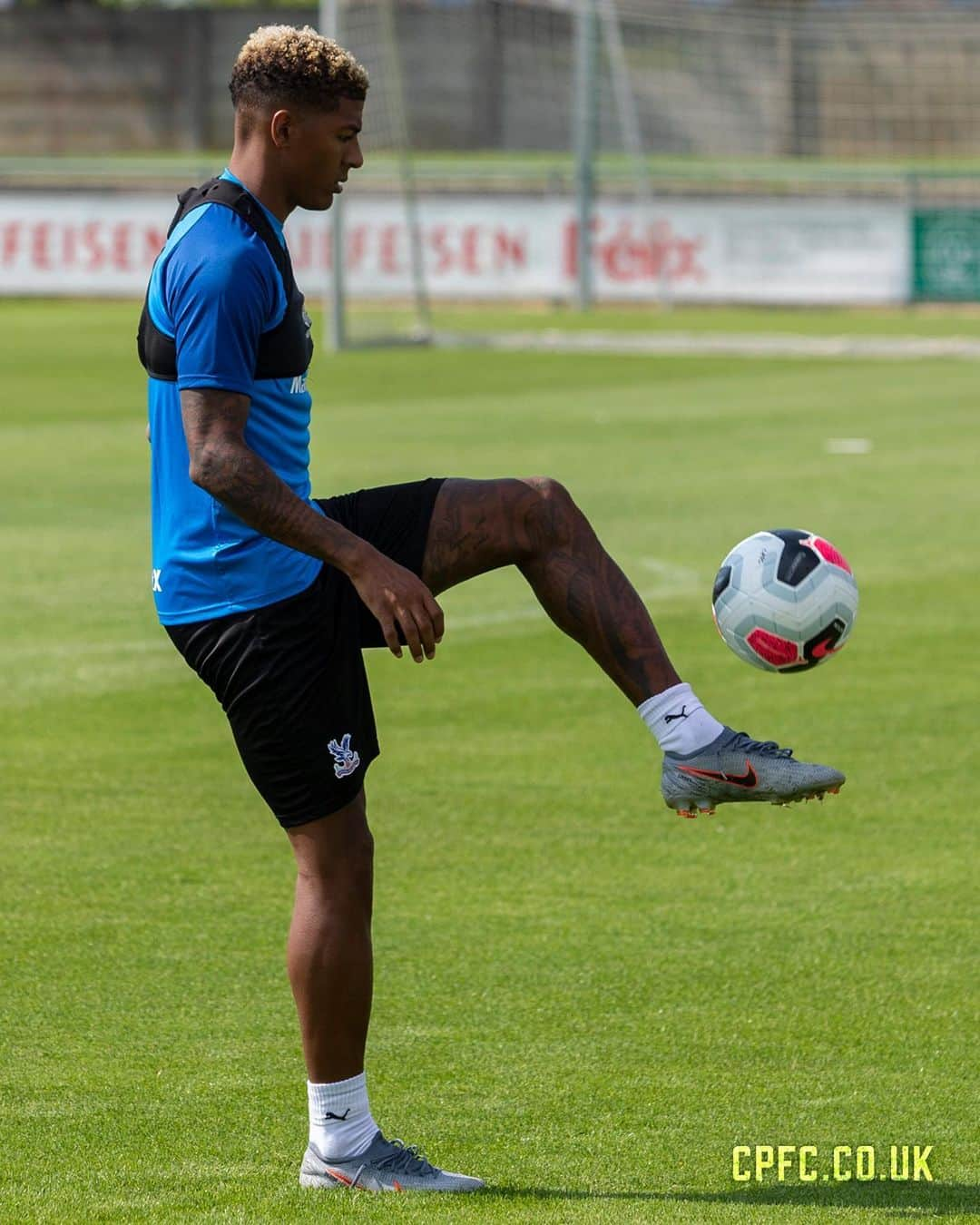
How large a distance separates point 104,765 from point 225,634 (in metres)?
3.85

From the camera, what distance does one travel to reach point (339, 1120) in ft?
15.2

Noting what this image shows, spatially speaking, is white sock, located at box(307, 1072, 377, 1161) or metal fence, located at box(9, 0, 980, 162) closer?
white sock, located at box(307, 1072, 377, 1161)

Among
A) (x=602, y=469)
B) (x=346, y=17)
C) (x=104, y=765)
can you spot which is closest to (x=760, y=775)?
(x=104, y=765)

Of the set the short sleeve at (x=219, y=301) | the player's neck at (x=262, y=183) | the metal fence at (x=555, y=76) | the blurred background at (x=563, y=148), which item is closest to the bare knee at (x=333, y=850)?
the short sleeve at (x=219, y=301)

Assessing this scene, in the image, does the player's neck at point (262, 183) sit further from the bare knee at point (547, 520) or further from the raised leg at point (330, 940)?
the raised leg at point (330, 940)

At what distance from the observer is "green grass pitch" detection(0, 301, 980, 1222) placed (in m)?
4.73

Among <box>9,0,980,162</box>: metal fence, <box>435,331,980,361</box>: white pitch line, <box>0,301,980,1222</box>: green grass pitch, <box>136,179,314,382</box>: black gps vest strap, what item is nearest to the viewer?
<box>136,179,314,382</box>: black gps vest strap

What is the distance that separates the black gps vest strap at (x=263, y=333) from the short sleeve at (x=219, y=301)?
56mm

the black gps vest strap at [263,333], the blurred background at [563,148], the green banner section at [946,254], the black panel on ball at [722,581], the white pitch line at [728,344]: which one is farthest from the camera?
the blurred background at [563,148]

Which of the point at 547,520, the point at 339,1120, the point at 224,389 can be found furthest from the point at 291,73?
the point at 339,1120

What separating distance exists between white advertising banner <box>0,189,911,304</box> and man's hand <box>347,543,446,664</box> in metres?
27.6

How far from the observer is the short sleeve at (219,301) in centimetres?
436

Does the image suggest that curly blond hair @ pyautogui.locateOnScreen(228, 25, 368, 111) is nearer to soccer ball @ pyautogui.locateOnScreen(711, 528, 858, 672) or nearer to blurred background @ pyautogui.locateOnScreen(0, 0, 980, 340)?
soccer ball @ pyautogui.locateOnScreen(711, 528, 858, 672)

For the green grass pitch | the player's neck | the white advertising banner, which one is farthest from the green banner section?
the player's neck
